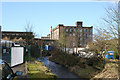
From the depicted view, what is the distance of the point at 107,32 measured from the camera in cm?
562

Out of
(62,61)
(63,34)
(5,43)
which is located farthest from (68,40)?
(5,43)

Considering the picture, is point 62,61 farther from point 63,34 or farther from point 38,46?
point 63,34

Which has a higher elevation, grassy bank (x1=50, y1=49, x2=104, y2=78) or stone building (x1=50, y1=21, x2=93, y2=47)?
stone building (x1=50, y1=21, x2=93, y2=47)

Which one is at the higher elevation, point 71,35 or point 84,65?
A: point 71,35

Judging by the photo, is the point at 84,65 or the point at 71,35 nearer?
the point at 84,65

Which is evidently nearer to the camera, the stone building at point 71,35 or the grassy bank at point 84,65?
the grassy bank at point 84,65

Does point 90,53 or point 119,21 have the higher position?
point 119,21

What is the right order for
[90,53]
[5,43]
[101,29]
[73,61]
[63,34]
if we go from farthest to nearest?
[5,43] < [63,34] < [73,61] < [90,53] < [101,29]

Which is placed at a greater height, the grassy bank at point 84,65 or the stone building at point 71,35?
the stone building at point 71,35

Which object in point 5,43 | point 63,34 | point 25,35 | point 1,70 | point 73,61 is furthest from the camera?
point 5,43

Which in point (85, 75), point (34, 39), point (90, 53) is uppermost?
point (34, 39)

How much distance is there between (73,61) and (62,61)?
2.21 m

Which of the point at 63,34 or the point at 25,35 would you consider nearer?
the point at 25,35

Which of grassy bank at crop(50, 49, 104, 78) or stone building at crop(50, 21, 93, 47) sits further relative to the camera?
stone building at crop(50, 21, 93, 47)
